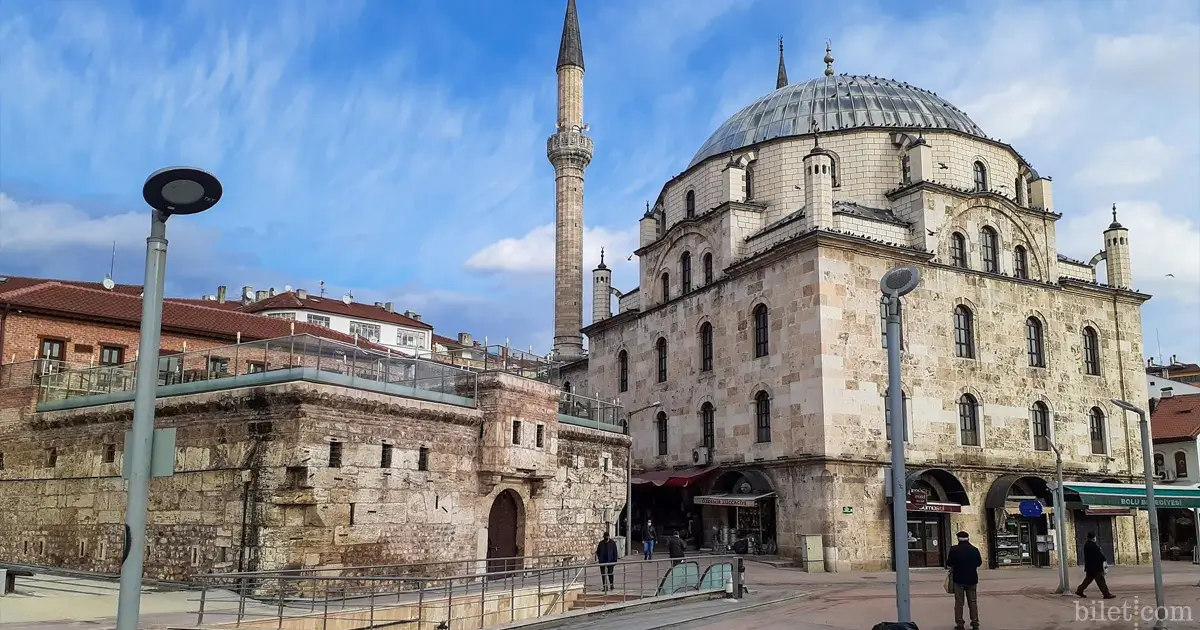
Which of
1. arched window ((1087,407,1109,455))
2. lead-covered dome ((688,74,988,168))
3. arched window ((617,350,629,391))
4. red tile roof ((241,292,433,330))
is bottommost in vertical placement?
arched window ((1087,407,1109,455))

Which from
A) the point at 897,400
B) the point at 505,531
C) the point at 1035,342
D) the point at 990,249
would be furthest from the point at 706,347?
the point at 897,400

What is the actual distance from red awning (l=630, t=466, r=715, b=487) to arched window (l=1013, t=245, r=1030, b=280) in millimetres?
13078

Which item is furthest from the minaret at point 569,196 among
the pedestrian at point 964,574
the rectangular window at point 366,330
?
the pedestrian at point 964,574

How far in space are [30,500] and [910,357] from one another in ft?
80.3

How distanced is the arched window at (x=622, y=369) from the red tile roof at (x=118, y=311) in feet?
41.2

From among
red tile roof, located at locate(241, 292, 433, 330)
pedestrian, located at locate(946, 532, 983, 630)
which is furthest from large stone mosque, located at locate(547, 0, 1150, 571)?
red tile roof, located at locate(241, 292, 433, 330)

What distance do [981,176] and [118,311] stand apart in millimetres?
29409

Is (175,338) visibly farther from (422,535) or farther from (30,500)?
(422,535)

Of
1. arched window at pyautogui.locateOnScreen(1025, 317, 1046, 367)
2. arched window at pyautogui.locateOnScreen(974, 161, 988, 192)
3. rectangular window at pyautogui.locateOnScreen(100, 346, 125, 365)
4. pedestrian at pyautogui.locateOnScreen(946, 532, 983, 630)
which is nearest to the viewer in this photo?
pedestrian at pyautogui.locateOnScreen(946, 532, 983, 630)

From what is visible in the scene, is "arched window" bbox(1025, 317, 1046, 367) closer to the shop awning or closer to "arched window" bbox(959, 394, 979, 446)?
"arched window" bbox(959, 394, 979, 446)

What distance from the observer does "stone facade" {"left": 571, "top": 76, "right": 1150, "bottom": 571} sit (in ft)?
95.3

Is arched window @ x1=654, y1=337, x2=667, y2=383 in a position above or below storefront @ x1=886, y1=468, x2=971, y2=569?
above

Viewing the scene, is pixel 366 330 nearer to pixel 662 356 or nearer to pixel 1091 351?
pixel 662 356

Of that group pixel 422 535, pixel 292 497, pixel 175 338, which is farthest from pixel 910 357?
pixel 175 338
